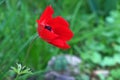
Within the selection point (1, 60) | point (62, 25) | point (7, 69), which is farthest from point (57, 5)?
point (62, 25)

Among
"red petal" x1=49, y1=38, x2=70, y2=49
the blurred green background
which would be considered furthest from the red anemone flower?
the blurred green background

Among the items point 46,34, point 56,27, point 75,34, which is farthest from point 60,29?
point 75,34

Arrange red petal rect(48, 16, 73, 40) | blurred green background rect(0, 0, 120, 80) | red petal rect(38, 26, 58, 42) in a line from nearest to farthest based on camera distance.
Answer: red petal rect(38, 26, 58, 42) → red petal rect(48, 16, 73, 40) → blurred green background rect(0, 0, 120, 80)

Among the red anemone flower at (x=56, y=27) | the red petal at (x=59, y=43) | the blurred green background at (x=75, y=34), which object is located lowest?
the red petal at (x=59, y=43)

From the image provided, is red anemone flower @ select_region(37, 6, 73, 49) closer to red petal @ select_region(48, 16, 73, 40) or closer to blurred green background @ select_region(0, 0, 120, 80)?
red petal @ select_region(48, 16, 73, 40)

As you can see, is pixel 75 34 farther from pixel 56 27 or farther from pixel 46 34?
pixel 46 34

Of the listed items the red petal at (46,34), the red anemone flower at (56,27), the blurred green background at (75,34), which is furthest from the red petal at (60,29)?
the blurred green background at (75,34)

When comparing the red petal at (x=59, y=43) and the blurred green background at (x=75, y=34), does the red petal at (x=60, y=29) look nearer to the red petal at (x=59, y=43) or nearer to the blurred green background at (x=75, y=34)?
the red petal at (x=59, y=43)

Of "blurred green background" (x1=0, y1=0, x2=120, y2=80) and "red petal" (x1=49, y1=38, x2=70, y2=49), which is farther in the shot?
"blurred green background" (x1=0, y1=0, x2=120, y2=80)
